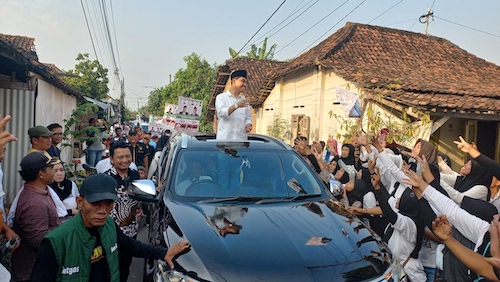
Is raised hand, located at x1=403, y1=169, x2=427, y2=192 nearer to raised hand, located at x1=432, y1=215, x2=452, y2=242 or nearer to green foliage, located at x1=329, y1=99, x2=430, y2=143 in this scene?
raised hand, located at x1=432, y1=215, x2=452, y2=242

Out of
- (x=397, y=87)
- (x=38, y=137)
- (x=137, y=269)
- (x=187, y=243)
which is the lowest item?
(x=137, y=269)

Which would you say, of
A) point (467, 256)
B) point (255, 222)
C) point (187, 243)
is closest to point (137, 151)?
point (255, 222)

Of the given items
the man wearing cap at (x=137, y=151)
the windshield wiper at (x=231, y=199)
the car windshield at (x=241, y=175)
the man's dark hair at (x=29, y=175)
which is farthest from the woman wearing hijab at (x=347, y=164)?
the man wearing cap at (x=137, y=151)

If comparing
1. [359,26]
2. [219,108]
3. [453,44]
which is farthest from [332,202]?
[453,44]

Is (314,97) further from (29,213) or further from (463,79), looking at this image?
(29,213)

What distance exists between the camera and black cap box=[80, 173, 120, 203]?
6.66ft

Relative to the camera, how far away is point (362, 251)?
2654 mm

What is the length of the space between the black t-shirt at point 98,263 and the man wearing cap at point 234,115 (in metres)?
3.15

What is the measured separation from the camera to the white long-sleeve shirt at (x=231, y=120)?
5.17 m

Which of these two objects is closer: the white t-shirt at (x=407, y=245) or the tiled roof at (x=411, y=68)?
the white t-shirt at (x=407, y=245)

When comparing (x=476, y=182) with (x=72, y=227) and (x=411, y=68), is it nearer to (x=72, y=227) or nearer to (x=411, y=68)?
(x=72, y=227)

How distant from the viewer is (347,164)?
6047mm

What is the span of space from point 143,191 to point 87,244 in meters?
1.36

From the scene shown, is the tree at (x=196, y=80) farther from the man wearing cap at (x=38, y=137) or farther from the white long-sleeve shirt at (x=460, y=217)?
the white long-sleeve shirt at (x=460, y=217)
